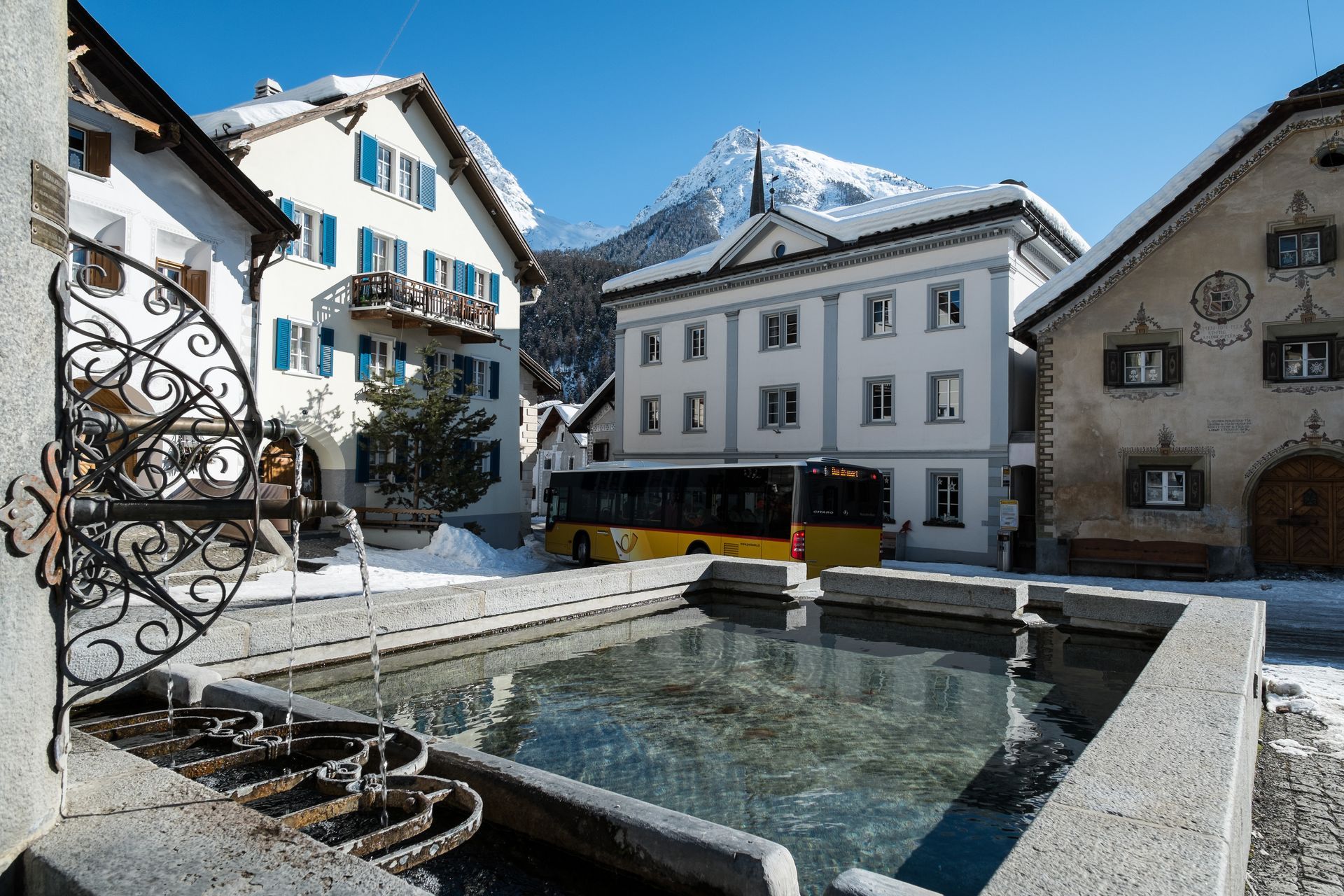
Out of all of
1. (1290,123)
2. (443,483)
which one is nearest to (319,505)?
(443,483)

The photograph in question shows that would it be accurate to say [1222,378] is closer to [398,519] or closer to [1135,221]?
[1135,221]

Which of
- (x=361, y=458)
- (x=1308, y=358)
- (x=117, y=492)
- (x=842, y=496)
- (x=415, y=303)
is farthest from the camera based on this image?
(x=415, y=303)

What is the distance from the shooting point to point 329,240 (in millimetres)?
23625

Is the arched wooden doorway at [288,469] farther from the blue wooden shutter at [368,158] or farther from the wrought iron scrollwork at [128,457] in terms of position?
the wrought iron scrollwork at [128,457]

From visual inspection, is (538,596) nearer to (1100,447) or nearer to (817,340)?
(1100,447)

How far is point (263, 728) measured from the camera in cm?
456

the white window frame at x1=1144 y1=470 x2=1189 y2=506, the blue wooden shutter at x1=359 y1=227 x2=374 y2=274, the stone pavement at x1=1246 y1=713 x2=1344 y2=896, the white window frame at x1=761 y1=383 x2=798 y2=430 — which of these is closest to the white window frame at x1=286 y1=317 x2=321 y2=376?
the blue wooden shutter at x1=359 y1=227 x2=374 y2=274

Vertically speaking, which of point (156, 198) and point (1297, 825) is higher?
point (156, 198)

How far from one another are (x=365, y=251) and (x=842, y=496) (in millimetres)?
15064

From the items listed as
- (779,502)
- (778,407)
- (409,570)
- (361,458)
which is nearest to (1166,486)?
(779,502)

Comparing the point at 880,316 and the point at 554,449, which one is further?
the point at 554,449

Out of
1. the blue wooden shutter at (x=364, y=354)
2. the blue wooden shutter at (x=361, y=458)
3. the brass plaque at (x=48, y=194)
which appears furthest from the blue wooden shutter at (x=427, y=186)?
the brass plaque at (x=48, y=194)

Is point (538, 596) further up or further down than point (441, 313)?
further down

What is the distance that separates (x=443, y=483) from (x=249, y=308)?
6505 millimetres
